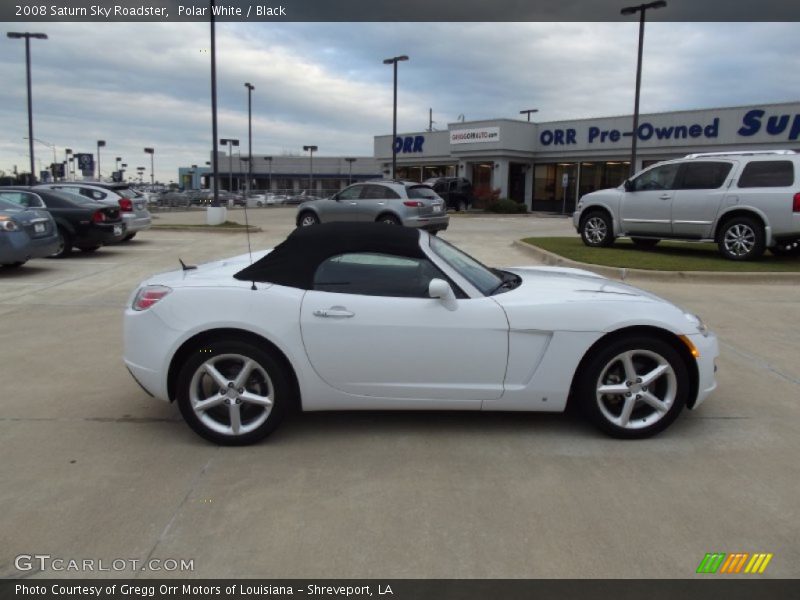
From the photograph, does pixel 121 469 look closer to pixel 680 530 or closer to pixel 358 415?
pixel 358 415

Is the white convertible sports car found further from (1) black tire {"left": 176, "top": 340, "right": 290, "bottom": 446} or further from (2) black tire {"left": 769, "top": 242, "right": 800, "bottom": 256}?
(2) black tire {"left": 769, "top": 242, "right": 800, "bottom": 256}

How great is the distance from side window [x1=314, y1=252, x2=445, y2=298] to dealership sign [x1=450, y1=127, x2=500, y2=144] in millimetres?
34843

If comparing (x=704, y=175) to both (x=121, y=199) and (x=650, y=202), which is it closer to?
(x=650, y=202)

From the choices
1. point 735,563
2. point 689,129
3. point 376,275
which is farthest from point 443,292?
point 689,129

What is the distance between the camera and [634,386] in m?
3.96

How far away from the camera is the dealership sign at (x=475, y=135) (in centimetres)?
3747

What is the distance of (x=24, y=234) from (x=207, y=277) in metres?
7.80

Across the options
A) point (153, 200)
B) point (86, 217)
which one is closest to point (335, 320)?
point (86, 217)

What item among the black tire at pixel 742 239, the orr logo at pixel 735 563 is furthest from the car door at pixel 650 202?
the orr logo at pixel 735 563

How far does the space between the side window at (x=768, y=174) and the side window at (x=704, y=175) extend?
0.33 meters

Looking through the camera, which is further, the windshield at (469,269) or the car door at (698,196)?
the car door at (698,196)

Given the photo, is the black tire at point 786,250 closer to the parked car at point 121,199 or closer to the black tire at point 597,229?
the black tire at point 597,229
